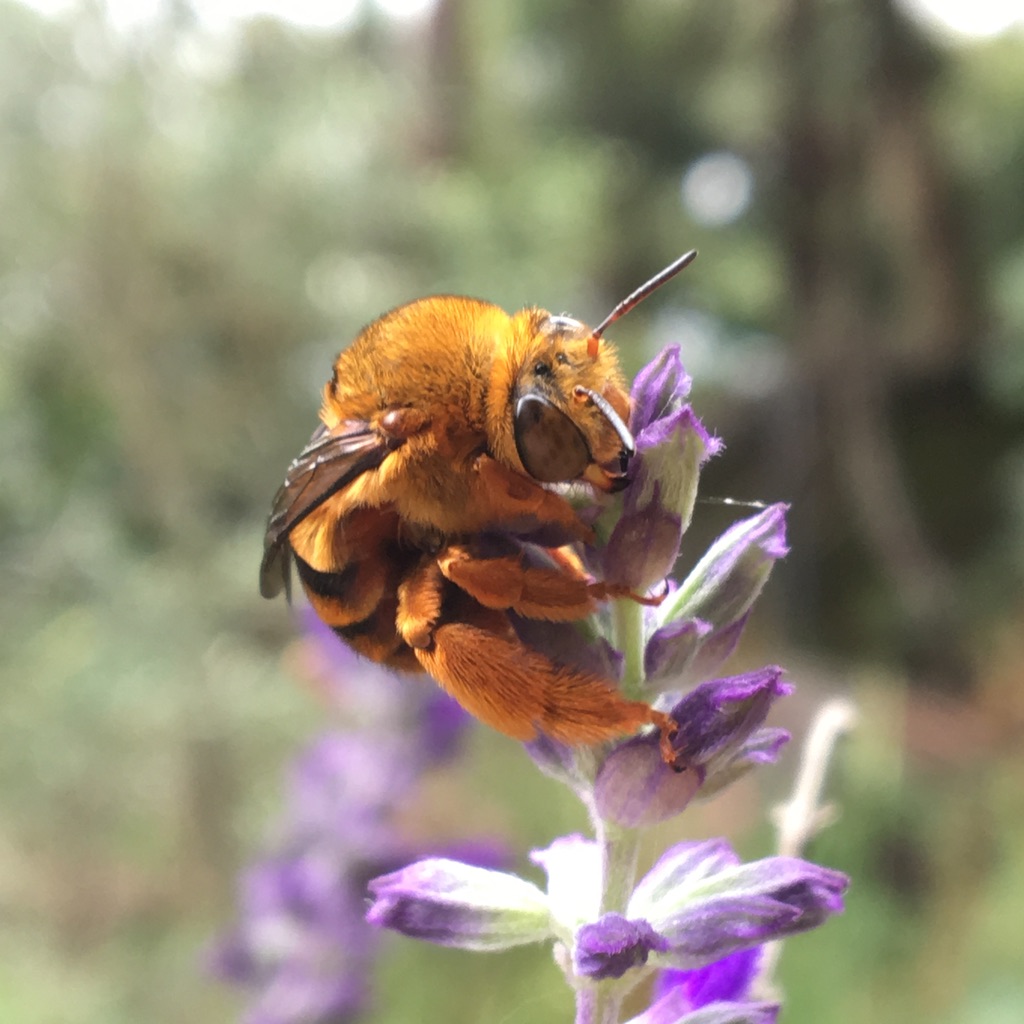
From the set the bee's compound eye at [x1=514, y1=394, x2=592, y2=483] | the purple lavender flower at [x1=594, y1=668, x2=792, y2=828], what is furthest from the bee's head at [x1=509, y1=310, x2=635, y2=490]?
the purple lavender flower at [x1=594, y1=668, x2=792, y2=828]

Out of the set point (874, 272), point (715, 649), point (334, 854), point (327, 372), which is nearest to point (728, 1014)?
point (715, 649)

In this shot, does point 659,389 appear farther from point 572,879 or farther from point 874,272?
point 874,272

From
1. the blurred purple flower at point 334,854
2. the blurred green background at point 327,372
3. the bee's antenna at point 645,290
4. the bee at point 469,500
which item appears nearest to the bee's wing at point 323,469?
the bee at point 469,500

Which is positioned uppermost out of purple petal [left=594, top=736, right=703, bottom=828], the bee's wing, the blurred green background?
the blurred green background

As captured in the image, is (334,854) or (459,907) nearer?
(459,907)

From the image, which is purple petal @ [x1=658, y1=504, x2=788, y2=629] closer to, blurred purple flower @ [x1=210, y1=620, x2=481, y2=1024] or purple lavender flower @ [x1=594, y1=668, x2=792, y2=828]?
purple lavender flower @ [x1=594, y1=668, x2=792, y2=828]

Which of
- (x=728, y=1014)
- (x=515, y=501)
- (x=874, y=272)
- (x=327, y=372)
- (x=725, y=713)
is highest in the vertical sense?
(x=874, y=272)
